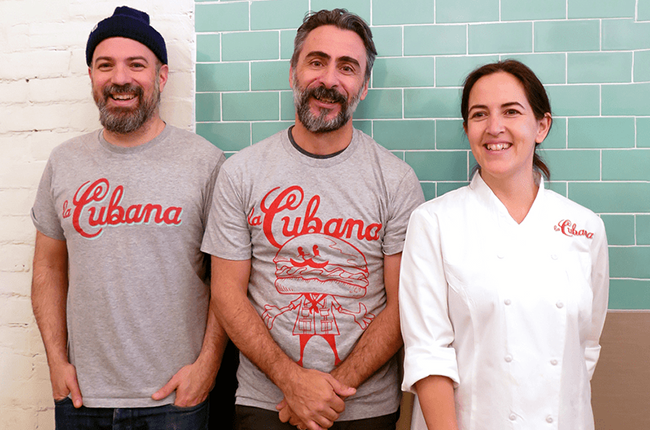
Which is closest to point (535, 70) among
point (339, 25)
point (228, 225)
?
point (339, 25)

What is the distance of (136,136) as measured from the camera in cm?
168

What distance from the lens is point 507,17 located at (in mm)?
1789

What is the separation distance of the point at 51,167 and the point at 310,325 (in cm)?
110

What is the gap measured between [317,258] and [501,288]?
1.79 ft

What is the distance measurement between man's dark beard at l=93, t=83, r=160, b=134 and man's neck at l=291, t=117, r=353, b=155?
55 centimetres

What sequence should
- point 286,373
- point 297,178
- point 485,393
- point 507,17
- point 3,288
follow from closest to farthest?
point 485,393
point 286,373
point 297,178
point 507,17
point 3,288

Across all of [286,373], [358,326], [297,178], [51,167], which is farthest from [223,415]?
[51,167]

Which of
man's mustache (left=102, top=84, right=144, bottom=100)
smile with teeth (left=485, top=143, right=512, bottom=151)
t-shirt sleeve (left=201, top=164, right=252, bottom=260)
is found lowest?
t-shirt sleeve (left=201, top=164, right=252, bottom=260)

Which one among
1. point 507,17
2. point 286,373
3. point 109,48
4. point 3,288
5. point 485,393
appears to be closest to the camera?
point 485,393

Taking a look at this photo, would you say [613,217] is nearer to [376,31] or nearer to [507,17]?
[507,17]

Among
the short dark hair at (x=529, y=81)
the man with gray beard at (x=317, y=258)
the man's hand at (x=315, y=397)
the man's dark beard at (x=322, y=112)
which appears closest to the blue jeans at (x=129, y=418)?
the man with gray beard at (x=317, y=258)

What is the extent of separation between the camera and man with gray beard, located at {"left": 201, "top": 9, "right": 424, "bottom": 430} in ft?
4.75

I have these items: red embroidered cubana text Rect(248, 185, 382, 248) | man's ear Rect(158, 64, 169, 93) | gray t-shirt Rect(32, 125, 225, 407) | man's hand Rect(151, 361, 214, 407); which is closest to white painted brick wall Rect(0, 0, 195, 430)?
man's ear Rect(158, 64, 169, 93)

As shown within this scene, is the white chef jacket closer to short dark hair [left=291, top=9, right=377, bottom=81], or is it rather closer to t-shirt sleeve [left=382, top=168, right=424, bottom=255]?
t-shirt sleeve [left=382, top=168, right=424, bottom=255]
